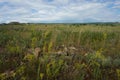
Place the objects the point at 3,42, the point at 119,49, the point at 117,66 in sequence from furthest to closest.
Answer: the point at 3,42, the point at 119,49, the point at 117,66

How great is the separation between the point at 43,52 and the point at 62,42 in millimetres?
1732

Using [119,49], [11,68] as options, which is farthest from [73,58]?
[119,49]

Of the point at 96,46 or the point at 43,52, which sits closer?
the point at 43,52

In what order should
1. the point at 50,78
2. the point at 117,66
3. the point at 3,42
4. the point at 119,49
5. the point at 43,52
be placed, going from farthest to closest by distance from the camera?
1. the point at 3,42
2. the point at 119,49
3. the point at 43,52
4. the point at 117,66
5. the point at 50,78

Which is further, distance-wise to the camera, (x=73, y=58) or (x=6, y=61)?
(x=73, y=58)

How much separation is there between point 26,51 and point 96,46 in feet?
7.89

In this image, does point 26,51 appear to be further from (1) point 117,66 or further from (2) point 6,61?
(1) point 117,66

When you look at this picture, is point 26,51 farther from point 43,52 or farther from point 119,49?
point 119,49

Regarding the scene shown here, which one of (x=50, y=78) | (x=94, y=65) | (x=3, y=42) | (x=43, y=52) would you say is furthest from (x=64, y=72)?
(x=3, y=42)

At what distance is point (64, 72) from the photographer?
4.07m

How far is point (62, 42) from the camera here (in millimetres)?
6594

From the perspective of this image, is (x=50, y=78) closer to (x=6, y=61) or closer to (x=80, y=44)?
(x=6, y=61)

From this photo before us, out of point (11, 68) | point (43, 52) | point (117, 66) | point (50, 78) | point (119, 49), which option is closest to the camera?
point (50, 78)

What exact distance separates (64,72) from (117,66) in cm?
138
